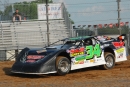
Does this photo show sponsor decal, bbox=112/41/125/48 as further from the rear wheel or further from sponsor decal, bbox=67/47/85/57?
→ the rear wheel

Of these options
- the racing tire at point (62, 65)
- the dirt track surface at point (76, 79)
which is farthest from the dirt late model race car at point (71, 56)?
the dirt track surface at point (76, 79)

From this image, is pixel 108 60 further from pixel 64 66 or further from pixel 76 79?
pixel 76 79

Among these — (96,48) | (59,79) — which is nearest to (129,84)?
(59,79)

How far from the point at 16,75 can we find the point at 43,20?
12401 millimetres

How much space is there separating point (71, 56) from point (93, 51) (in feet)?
3.45

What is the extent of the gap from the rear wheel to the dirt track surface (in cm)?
19

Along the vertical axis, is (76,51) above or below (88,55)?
above

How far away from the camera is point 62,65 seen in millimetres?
11414

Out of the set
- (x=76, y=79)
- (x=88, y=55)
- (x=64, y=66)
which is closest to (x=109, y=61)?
(x=88, y=55)

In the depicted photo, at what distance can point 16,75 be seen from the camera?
38.0ft

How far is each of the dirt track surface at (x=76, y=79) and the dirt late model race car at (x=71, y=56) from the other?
0.89 ft

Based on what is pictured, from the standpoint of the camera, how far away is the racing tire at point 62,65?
11.2m

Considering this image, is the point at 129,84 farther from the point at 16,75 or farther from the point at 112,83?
the point at 16,75

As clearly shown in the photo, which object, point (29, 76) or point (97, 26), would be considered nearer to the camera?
point (29, 76)
